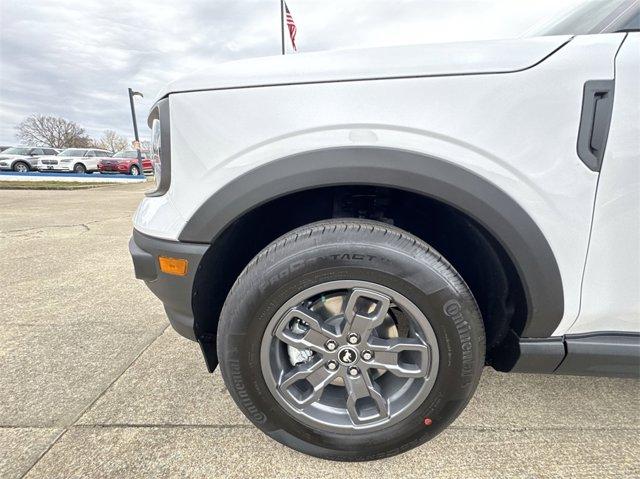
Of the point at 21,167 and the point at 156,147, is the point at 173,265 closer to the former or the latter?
the point at 156,147

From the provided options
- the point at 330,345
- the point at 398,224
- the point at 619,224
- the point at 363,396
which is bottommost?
the point at 363,396

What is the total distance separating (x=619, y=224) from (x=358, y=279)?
36.8 inches

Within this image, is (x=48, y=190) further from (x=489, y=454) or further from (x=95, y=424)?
(x=489, y=454)

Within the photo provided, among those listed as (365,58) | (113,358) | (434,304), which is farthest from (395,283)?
(113,358)

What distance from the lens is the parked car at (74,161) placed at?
22453 mm

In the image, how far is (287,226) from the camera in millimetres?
1759

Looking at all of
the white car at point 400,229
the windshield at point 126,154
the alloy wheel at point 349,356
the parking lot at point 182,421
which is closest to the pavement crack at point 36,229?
the parking lot at point 182,421

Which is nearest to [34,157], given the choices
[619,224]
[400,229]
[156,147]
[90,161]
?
[90,161]

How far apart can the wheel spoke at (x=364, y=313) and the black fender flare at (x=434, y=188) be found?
421mm

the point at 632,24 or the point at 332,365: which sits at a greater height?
the point at 632,24

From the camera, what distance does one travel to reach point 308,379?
1.45 meters

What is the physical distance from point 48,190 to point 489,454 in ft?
52.9

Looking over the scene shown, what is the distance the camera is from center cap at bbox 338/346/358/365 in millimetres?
1405

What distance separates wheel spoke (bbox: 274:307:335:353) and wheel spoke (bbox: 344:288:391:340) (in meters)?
0.10
